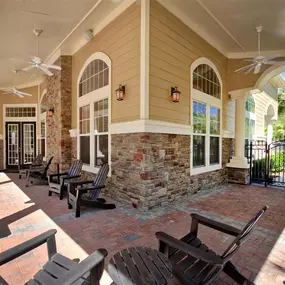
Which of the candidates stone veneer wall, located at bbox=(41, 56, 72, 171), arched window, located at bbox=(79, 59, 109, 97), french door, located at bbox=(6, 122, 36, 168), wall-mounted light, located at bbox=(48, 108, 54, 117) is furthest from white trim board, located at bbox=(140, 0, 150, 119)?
french door, located at bbox=(6, 122, 36, 168)

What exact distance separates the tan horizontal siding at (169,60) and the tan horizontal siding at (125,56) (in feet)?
1.09

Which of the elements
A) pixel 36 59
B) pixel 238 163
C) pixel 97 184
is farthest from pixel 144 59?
pixel 238 163

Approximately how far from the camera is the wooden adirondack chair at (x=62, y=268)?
1.47m

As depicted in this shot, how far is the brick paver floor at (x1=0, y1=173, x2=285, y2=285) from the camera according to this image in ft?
8.15

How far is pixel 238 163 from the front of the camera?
7262 mm

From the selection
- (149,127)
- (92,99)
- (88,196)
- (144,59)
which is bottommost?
(88,196)

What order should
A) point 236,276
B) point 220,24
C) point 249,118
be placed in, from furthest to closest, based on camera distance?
1. point 249,118
2. point 220,24
3. point 236,276

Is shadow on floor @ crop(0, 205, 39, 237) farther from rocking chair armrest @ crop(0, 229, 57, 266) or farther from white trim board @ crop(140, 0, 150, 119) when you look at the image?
white trim board @ crop(140, 0, 150, 119)

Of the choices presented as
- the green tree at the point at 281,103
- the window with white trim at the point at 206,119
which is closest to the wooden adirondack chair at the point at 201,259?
the window with white trim at the point at 206,119

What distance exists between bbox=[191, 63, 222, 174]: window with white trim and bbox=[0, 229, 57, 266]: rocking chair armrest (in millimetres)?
4443

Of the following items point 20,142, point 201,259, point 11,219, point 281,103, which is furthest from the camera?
point 281,103

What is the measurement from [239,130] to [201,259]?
6620mm

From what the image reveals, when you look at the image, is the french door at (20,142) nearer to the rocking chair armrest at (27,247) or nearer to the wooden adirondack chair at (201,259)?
the rocking chair armrest at (27,247)

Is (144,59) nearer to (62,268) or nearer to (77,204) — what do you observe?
(77,204)
